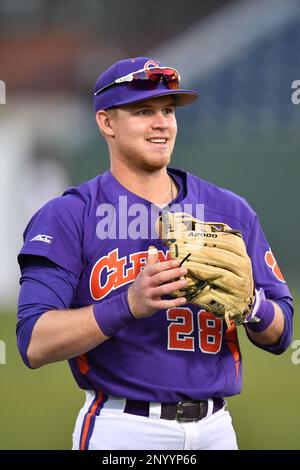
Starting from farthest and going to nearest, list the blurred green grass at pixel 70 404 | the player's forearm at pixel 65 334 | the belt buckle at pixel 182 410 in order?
the blurred green grass at pixel 70 404 → the belt buckle at pixel 182 410 → the player's forearm at pixel 65 334

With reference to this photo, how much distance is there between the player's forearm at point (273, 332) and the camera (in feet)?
8.33

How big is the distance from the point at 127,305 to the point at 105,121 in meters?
0.78

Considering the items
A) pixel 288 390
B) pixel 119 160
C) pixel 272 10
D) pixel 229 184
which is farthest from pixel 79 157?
pixel 119 160

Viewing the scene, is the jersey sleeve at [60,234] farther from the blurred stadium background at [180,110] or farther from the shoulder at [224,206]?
the blurred stadium background at [180,110]

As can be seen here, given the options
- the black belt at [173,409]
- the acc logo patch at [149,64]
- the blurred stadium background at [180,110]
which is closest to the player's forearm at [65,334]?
the black belt at [173,409]

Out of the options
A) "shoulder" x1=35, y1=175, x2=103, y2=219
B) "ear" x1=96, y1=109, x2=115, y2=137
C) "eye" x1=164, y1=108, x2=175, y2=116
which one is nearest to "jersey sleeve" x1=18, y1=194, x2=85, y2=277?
"shoulder" x1=35, y1=175, x2=103, y2=219

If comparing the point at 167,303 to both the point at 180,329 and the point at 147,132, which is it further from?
the point at 147,132

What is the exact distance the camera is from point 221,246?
7.91 feet

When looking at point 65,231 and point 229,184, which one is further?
point 229,184

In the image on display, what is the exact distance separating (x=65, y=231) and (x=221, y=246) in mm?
496

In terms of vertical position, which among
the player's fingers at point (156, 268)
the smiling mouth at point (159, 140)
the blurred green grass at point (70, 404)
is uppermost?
the smiling mouth at point (159, 140)

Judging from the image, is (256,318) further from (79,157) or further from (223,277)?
(79,157)

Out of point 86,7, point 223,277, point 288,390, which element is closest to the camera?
point 223,277

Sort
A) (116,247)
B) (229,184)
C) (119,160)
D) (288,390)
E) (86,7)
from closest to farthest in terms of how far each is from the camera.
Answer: (116,247)
(119,160)
(288,390)
(229,184)
(86,7)
